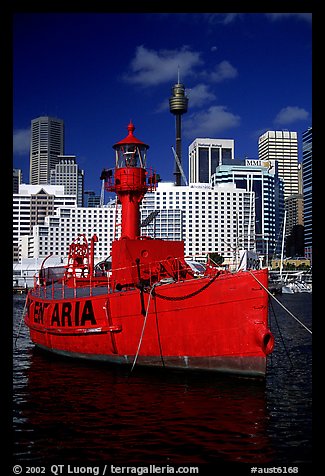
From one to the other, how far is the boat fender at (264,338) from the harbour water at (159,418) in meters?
1.27

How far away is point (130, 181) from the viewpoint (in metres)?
24.5

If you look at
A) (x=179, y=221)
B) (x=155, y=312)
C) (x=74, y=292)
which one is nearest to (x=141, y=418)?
(x=155, y=312)

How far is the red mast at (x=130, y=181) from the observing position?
967 inches

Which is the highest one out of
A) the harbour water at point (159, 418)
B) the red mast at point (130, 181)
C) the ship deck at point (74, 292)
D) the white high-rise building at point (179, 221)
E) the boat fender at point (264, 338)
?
the white high-rise building at point (179, 221)

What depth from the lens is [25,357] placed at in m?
25.7

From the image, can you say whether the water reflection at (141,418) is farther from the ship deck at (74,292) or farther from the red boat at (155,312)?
the ship deck at (74,292)

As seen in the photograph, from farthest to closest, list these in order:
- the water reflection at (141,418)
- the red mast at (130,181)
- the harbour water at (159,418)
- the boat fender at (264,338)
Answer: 1. the red mast at (130,181)
2. the boat fender at (264,338)
3. the water reflection at (141,418)
4. the harbour water at (159,418)

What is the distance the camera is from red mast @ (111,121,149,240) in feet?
80.5

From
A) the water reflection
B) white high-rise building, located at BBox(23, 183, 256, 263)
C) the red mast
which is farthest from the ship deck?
white high-rise building, located at BBox(23, 183, 256, 263)

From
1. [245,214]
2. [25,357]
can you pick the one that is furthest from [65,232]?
[25,357]

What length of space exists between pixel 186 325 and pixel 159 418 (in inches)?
195

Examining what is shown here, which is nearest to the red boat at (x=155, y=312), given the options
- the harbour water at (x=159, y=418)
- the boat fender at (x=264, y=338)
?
the boat fender at (x=264, y=338)

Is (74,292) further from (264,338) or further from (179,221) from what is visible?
(179,221)

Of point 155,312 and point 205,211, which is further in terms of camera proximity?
point 205,211
